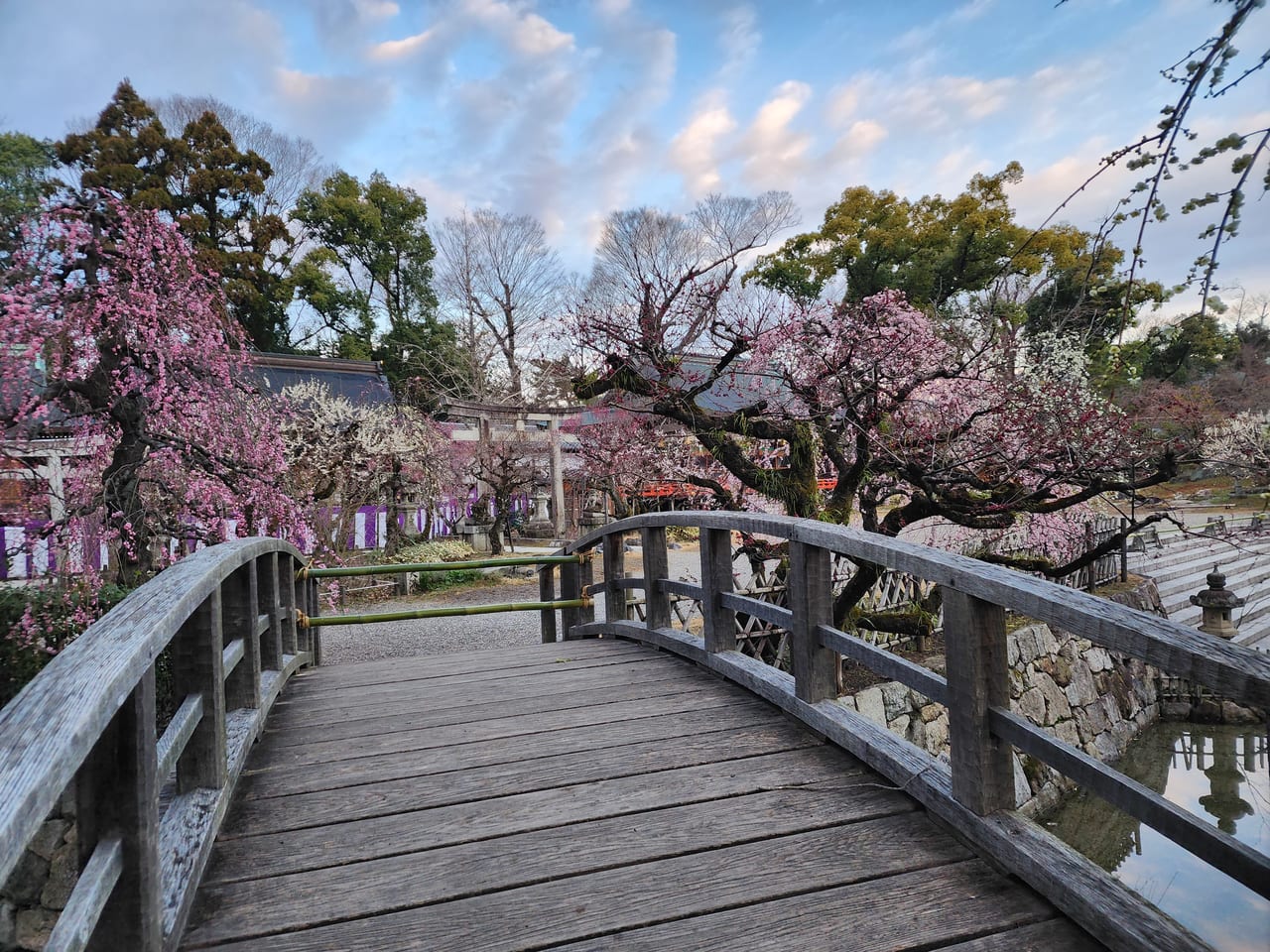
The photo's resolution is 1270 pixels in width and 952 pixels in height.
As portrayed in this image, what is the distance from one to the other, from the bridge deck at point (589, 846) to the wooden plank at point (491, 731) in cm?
1

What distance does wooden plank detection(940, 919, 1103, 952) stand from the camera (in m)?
1.29

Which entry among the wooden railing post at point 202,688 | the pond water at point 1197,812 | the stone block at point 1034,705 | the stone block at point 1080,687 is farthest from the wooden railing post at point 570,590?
the stone block at point 1080,687

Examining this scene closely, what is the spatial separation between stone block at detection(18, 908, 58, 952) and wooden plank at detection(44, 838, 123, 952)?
358cm

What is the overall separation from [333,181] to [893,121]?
21.5 meters

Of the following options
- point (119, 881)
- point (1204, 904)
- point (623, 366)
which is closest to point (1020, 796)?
point (1204, 904)

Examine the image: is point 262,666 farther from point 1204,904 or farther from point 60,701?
point 1204,904

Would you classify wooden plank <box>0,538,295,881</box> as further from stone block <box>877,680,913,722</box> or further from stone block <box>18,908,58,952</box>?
stone block <box>877,680,913,722</box>

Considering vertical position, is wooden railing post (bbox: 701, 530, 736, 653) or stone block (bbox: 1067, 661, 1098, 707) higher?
wooden railing post (bbox: 701, 530, 736, 653)

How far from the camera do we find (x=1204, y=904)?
465 cm

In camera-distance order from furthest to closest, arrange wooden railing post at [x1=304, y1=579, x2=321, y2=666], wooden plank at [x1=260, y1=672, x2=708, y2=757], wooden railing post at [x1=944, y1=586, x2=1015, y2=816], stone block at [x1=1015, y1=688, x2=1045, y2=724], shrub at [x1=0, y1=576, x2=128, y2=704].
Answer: stone block at [x1=1015, y1=688, x2=1045, y2=724], wooden railing post at [x1=304, y1=579, x2=321, y2=666], shrub at [x1=0, y1=576, x2=128, y2=704], wooden plank at [x1=260, y1=672, x2=708, y2=757], wooden railing post at [x1=944, y1=586, x2=1015, y2=816]

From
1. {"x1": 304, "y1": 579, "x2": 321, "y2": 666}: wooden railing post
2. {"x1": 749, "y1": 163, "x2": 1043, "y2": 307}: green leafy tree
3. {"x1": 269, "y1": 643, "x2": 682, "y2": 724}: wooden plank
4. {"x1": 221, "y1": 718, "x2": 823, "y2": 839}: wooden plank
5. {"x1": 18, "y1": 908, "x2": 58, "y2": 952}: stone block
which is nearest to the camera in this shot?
{"x1": 221, "y1": 718, "x2": 823, "y2": 839}: wooden plank

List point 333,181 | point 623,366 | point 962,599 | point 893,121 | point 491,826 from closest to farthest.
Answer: point 962,599 < point 491,826 < point 893,121 < point 623,366 < point 333,181

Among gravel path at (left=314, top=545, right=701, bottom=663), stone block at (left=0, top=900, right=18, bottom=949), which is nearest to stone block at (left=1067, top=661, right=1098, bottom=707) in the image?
gravel path at (left=314, top=545, right=701, bottom=663)

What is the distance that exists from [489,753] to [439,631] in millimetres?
6723
